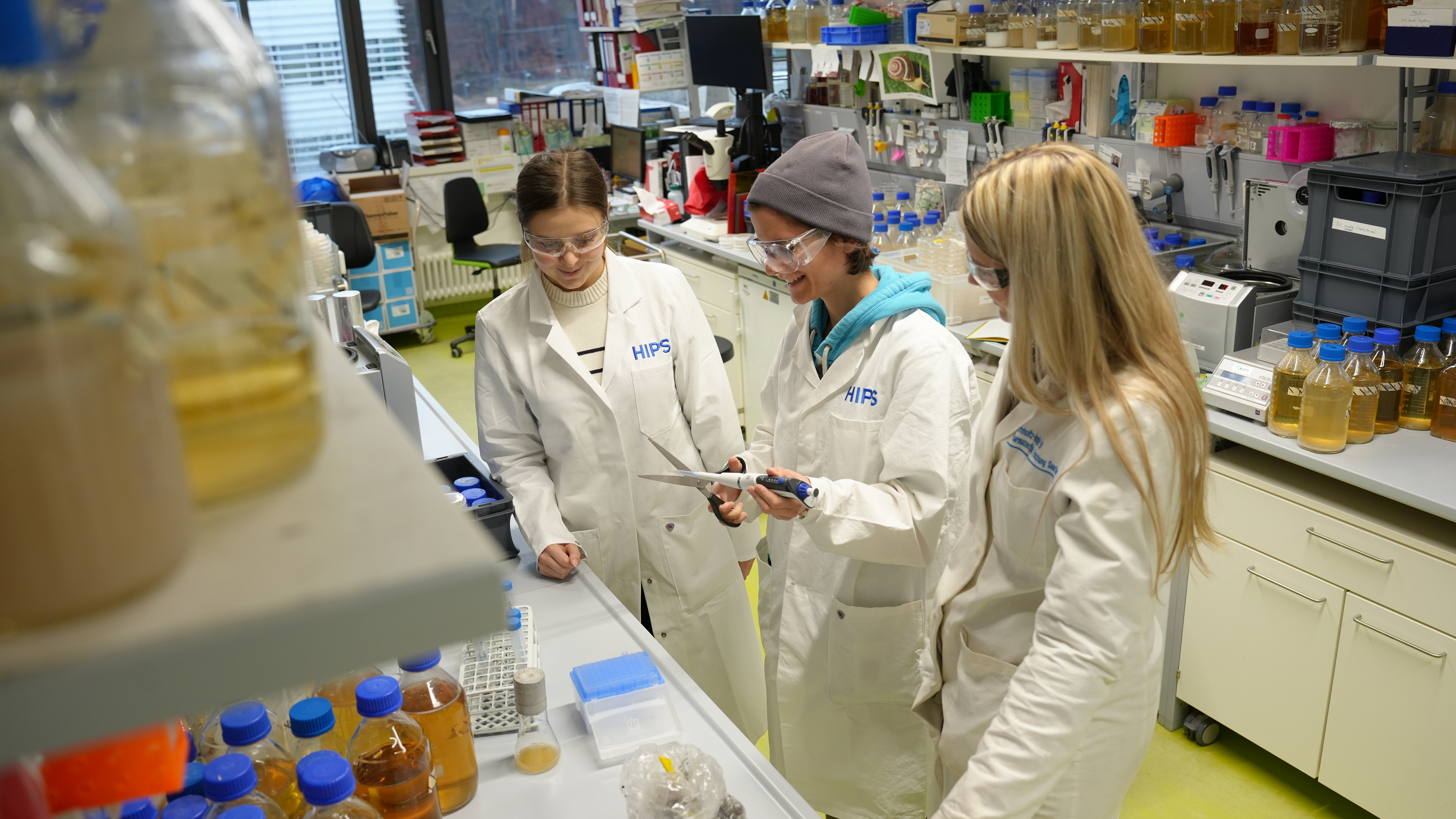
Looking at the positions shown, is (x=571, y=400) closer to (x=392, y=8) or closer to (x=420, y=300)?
(x=420, y=300)

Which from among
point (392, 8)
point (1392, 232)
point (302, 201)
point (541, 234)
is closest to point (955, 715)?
point (541, 234)

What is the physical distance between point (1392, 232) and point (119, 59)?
2.75 m

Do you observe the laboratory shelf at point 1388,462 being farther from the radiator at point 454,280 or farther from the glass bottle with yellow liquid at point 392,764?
the radiator at point 454,280

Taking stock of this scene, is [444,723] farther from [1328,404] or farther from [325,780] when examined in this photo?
[1328,404]

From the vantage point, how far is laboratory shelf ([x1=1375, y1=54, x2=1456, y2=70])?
2.29 meters

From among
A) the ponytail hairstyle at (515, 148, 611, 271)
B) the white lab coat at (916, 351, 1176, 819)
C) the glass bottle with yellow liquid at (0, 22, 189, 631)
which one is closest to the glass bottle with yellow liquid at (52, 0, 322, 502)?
the glass bottle with yellow liquid at (0, 22, 189, 631)

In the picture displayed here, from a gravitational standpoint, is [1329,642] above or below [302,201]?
below

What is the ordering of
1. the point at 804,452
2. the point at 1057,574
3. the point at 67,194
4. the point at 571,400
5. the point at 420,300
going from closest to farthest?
the point at 67,194
the point at 1057,574
the point at 804,452
the point at 571,400
the point at 420,300

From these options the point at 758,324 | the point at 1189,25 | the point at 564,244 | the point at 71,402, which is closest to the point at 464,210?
the point at 758,324

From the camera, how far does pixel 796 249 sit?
6.08 ft

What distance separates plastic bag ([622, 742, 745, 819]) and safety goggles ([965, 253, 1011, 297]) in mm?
735

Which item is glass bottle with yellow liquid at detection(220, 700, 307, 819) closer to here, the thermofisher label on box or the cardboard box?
the thermofisher label on box

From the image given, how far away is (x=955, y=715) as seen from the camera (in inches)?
62.4

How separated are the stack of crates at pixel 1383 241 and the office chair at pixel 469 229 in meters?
4.37
